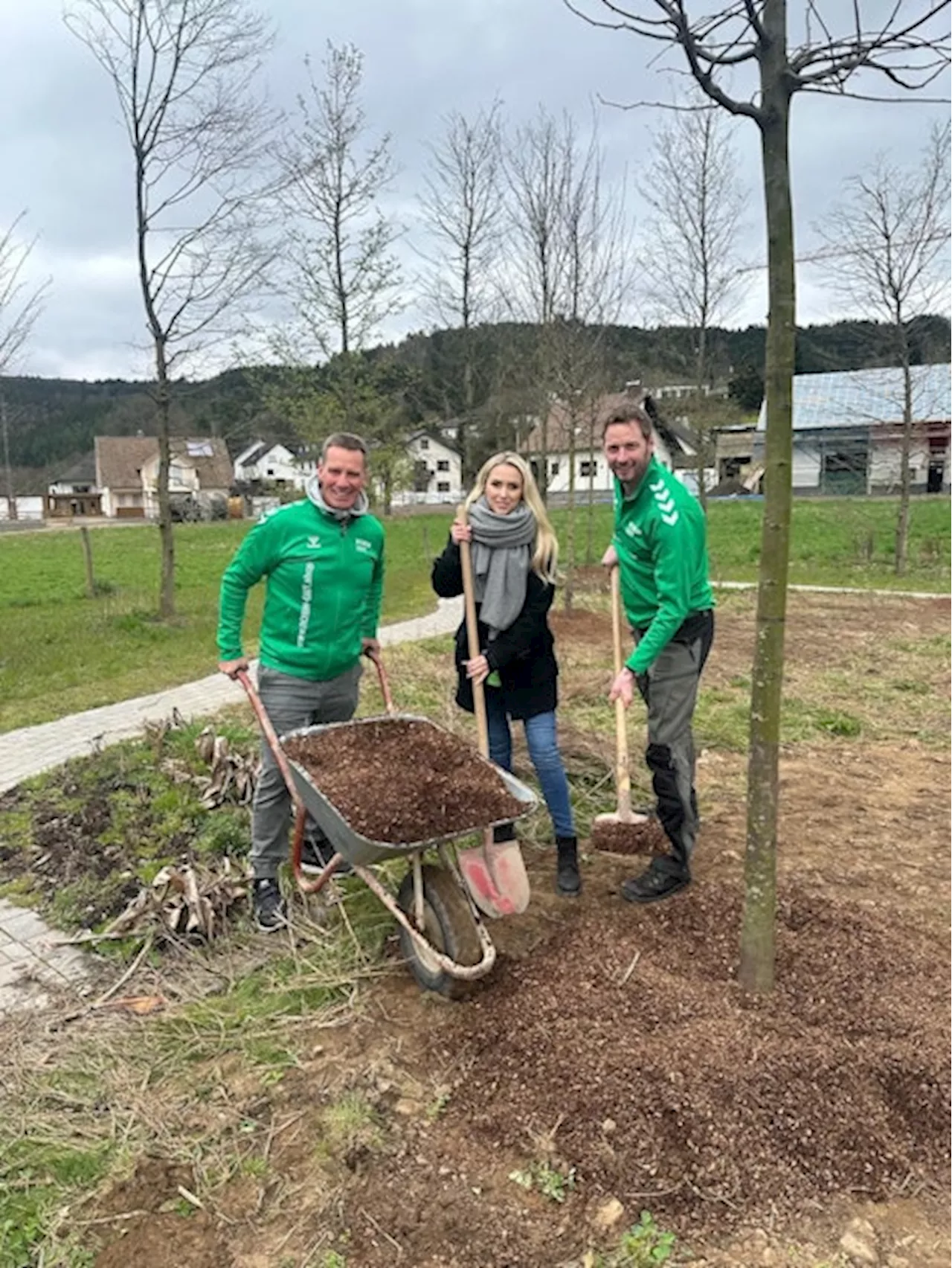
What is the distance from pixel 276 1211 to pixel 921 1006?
→ 1893mm

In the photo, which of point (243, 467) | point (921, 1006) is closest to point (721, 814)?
point (921, 1006)

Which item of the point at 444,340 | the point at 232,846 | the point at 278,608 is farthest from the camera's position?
the point at 444,340

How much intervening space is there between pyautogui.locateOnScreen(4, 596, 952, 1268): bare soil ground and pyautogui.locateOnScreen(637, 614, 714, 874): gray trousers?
31 cm

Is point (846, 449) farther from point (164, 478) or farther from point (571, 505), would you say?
point (164, 478)

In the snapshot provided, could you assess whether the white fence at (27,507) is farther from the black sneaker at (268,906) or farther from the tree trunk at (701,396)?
the black sneaker at (268,906)

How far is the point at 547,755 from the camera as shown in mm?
3686

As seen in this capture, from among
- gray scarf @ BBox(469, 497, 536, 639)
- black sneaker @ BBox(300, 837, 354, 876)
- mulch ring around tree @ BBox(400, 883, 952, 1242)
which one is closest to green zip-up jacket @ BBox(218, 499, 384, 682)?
gray scarf @ BBox(469, 497, 536, 639)

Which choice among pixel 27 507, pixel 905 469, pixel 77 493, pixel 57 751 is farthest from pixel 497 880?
pixel 27 507

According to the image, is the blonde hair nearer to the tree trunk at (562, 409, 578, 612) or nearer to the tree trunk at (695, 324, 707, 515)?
the tree trunk at (562, 409, 578, 612)

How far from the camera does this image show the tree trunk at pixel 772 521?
2393 mm

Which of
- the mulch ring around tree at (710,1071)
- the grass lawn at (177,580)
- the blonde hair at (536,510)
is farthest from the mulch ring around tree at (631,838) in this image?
the grass lawn at (177,580)

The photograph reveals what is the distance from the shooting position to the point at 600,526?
1041 inches

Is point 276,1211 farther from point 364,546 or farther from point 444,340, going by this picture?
point 444,340

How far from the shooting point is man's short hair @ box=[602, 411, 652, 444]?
3367mm
